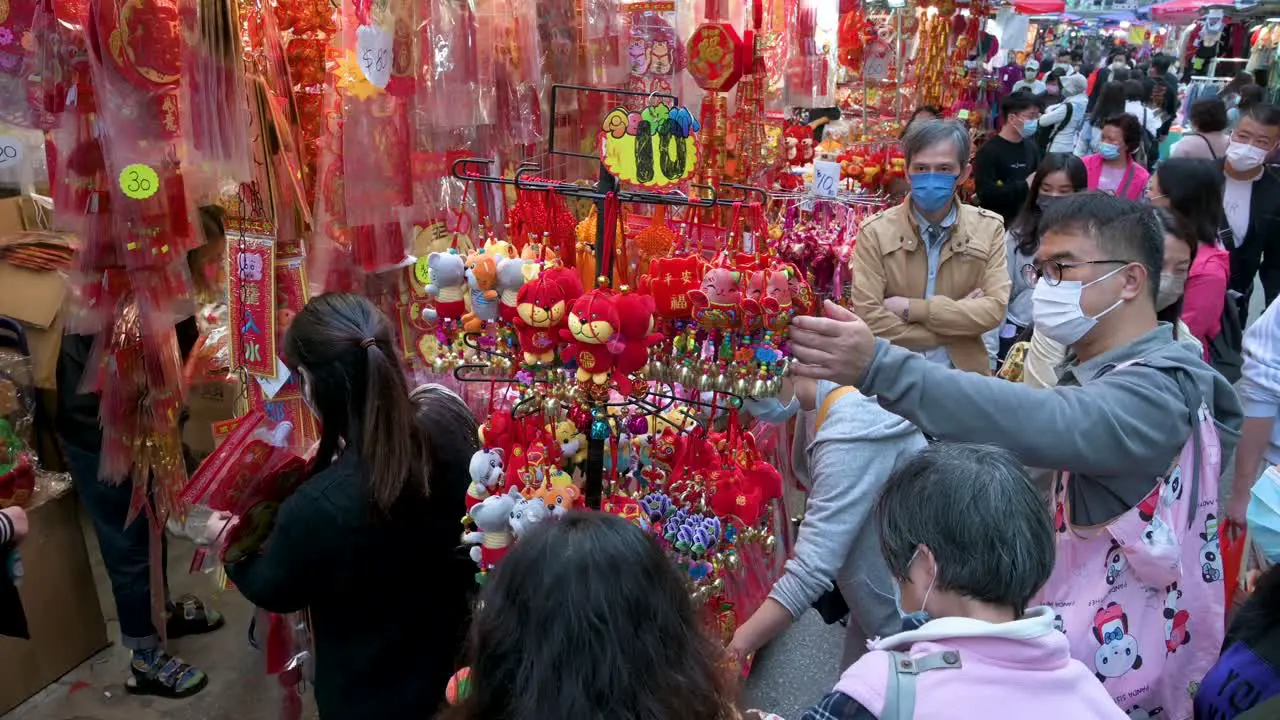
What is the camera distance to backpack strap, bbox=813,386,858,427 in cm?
175

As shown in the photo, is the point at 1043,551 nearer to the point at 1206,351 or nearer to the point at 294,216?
the point at 294,216

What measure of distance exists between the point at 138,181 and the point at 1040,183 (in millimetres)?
3318

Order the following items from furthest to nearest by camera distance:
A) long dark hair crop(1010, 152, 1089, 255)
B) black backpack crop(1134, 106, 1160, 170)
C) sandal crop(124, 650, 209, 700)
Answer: black backpack crop(1134, 106, 1160, 170) < long dark hair crop(1010, 152, 1089, 255) < sandal crop(124, 650, 209, 700)

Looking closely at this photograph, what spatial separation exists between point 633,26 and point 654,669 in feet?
8.00

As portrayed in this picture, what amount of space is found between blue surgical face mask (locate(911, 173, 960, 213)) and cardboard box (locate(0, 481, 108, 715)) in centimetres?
288

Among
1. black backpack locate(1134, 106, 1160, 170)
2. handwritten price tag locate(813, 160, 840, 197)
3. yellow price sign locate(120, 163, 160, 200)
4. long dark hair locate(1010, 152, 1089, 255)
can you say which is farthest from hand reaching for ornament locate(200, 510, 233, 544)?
black backpack locate(1134, 106, 1160, 170)

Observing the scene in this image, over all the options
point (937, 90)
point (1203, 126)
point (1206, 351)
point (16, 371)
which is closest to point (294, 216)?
point (16, 371)

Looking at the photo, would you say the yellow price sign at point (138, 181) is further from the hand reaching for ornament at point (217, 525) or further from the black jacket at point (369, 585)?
the black jacket at point (369, 585)

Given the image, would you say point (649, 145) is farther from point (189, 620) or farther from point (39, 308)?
point (189, 620)

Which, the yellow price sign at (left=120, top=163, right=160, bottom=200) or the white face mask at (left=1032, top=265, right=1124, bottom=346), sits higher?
the yellow price sign at (left=120, top=163, right=160, bottom=200)

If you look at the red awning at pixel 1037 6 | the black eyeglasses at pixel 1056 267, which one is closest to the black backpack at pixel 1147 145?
the red awning at pixel 1037 6

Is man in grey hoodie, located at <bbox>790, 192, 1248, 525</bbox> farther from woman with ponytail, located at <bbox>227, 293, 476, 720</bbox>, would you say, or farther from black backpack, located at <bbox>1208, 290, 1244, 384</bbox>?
black backpack, located at <bbox>1208, 290, 1244, 384</bbox>

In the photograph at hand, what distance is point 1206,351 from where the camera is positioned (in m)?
3.21

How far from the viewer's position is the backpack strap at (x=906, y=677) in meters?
0.99
